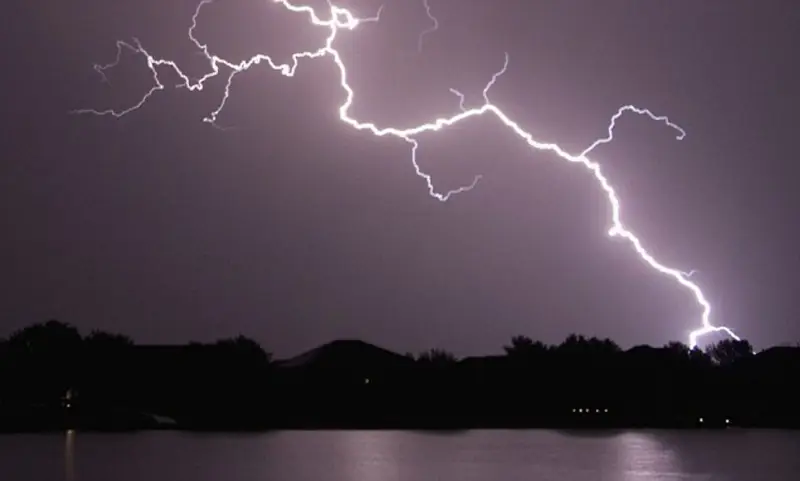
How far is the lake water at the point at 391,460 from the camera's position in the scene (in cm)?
2105

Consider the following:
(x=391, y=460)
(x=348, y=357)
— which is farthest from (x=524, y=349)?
(x=391, y=460)

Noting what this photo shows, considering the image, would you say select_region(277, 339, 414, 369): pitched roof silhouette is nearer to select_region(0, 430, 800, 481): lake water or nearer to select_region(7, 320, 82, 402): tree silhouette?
select_region(7, 320, 82, 402): tree silhouette

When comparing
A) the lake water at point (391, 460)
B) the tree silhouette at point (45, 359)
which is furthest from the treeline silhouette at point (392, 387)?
the lake water at point (391, 460)

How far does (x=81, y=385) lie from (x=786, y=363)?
31033 mm

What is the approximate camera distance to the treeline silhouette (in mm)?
52406

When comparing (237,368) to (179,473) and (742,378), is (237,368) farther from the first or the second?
(179,473)

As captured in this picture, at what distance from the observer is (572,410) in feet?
183

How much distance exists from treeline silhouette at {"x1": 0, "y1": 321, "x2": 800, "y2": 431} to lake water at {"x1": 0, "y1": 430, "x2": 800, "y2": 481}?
52.7 ft

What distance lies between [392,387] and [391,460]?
3069cm

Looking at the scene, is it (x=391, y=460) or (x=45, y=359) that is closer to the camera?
(x=391, y=460)

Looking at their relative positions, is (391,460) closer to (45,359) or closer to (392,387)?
(392,387)

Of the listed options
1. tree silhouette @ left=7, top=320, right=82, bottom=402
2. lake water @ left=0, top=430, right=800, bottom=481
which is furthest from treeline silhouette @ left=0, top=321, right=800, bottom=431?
lake water @ left=0, top=430, right=800, bottom=481

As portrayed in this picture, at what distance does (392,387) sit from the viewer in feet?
182

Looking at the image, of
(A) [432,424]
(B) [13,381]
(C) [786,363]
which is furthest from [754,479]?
(B) [13,381]
